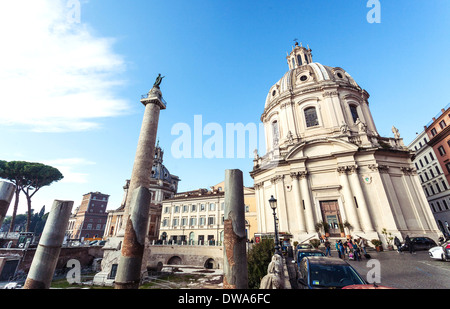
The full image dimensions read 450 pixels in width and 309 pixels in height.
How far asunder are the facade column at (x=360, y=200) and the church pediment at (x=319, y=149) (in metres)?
2.52

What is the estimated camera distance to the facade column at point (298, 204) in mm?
21844

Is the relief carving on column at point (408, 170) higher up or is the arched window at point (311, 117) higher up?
the arched window at point (311, 117)

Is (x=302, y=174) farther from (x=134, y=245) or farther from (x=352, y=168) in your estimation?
(x=134, y=245)

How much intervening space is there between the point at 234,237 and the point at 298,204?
1946 cm

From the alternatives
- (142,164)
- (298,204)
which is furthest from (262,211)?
(142,164)

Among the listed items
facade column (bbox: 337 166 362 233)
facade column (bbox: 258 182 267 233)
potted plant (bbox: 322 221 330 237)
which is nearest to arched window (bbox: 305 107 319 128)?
facade column (bbox: 337 166 362 233)

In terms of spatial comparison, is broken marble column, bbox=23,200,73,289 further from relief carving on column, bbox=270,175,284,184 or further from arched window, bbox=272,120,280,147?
arched window, bbox=272,120,280,147

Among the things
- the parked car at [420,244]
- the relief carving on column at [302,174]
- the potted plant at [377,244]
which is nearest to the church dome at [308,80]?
the relief carving on column at [302,174]

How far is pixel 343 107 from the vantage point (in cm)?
2828

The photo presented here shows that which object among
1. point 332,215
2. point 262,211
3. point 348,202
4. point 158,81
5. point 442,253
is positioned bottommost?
point 442,253

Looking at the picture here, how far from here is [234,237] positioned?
567 centimetres

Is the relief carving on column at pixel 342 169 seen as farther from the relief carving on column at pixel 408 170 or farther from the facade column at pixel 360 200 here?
the relief carving on column at pixel 408 170
